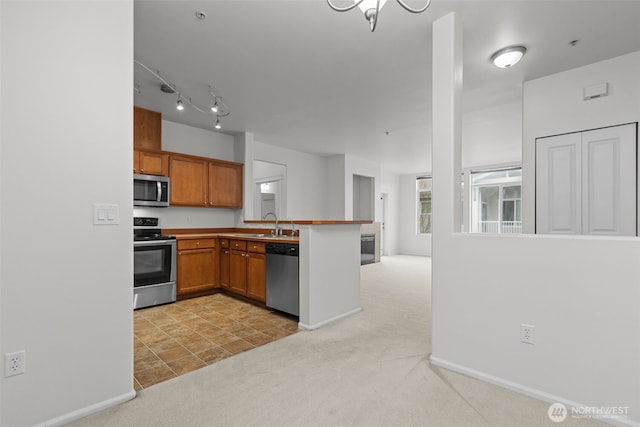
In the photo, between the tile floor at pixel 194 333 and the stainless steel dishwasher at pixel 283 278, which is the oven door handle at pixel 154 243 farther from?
the stainless steel dishwasher at pixel 283 278

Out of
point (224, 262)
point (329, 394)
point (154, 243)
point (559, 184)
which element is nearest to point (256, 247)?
point (224, 262)

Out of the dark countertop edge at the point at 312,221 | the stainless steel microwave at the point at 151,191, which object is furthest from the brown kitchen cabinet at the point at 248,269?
the stainless steel microwave at the point at 151,191

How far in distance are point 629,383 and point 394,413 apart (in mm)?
1277

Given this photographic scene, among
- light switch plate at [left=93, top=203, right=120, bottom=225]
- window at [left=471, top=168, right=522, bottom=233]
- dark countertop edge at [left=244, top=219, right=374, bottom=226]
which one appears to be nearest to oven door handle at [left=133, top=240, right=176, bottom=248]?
dark countertop edge at [left=244, top=219, right=374, bottom=226]

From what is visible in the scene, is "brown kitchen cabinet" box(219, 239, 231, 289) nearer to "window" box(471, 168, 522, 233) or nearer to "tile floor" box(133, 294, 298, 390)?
"tile floor" box(133, 294, 298, 390)

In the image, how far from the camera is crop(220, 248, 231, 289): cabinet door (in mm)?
4402

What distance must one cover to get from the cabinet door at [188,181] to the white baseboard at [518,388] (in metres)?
3.96

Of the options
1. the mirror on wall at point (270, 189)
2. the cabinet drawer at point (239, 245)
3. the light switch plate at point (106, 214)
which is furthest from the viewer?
the mirror on wall at point (270, 189)

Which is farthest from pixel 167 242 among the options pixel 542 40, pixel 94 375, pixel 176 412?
pixel 542 40

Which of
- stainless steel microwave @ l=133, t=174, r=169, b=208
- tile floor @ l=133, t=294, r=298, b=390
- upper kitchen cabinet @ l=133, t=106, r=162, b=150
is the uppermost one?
upper kitchen cabinet @ l=133, t=106, r=162, b=150

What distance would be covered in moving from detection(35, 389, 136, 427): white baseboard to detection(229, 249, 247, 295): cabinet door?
7.12 feet

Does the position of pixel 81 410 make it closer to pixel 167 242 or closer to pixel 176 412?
pixel 176 412

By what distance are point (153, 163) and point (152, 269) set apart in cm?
150

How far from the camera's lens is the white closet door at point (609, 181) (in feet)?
9.36
